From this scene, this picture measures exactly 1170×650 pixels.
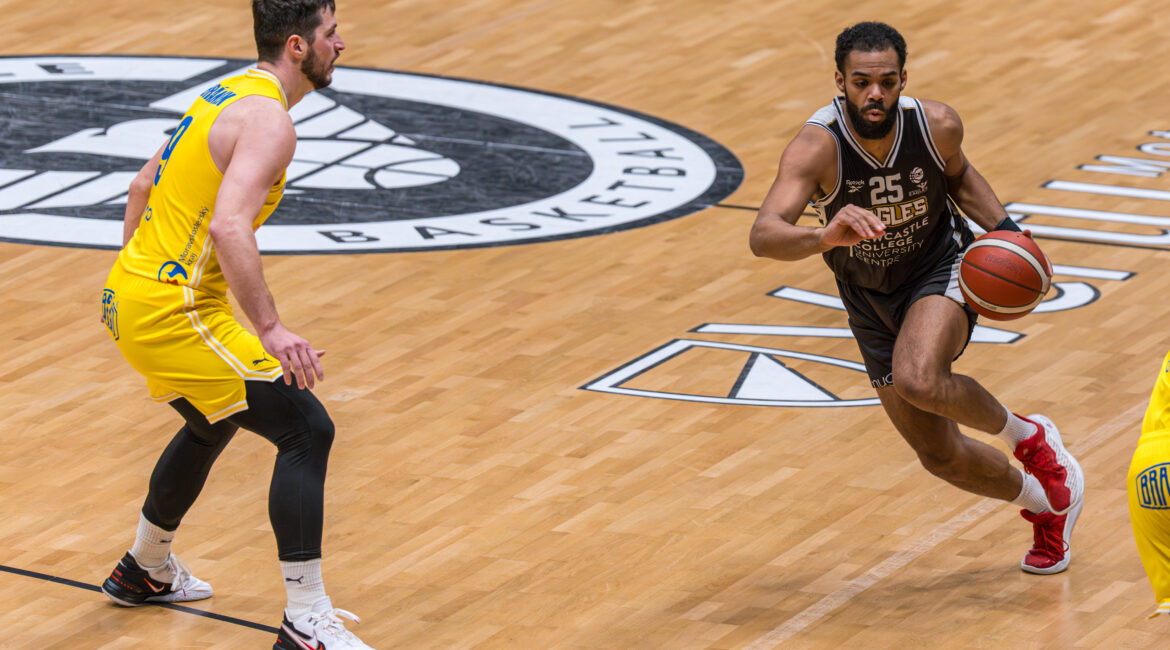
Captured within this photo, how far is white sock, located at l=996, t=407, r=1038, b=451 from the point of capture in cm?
556

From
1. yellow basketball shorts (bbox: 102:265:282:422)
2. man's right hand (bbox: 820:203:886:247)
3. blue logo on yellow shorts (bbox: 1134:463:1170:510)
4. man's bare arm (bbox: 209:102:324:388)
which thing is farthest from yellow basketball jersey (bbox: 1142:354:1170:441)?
yellow basketball shorts (bbox: 102:265:282:422)

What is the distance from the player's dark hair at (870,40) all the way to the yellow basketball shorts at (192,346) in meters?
1.81

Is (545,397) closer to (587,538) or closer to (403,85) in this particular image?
(587,538)

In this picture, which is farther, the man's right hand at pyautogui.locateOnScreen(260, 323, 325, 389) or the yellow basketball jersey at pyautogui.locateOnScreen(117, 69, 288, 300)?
the yellow basketball jersey at pyautogui.locateOnScreen(117, 69, 288, 300)

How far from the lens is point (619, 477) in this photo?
21.0 ft

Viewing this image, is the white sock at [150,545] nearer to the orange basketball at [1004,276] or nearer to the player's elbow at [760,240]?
the player's elbow at [760,240]

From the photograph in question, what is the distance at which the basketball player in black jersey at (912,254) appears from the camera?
5.25m

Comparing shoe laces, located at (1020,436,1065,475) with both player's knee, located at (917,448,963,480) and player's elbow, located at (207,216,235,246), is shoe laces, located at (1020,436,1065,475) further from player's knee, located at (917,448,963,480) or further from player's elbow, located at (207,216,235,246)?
player's elbow, located at (207,216,235,246)

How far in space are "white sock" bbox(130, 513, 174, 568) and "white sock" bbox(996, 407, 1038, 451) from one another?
2.42 meters

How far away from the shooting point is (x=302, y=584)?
493cm

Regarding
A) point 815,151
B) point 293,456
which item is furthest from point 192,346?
point 815,151

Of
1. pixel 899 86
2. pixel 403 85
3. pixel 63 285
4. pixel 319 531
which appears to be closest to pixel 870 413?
Answer: pixel 899 86

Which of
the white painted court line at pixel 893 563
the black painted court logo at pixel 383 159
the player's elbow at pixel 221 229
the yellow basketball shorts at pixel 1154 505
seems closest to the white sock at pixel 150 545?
the player's elbow at pixel 221 229

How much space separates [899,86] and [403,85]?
6.52 meters
